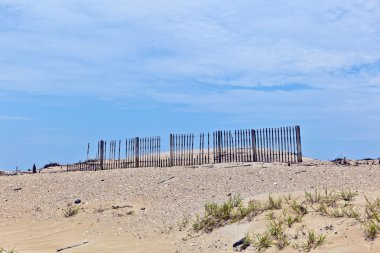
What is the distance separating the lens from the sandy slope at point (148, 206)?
8.16 m

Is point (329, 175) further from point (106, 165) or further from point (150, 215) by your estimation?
point (106, 165)

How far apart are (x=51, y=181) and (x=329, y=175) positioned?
8.73 meters

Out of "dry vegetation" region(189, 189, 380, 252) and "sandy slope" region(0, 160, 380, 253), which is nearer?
"dry vegetation" region(189, 189, 380, 252)

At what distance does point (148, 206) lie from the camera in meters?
11.6

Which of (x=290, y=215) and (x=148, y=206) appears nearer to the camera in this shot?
(x=290, y=215)

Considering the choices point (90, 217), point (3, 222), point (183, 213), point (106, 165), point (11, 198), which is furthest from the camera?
point (106, 165)

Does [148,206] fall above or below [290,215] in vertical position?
below

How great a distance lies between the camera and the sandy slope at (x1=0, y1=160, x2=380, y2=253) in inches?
321

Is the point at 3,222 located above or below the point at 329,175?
below

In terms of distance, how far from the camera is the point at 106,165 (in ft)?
79.9

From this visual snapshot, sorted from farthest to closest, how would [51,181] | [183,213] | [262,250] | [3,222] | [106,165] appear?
[106,165]
[51,181]
[3,222]
[183,213]
[262,250]

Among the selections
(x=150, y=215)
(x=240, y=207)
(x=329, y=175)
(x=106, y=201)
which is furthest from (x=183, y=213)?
(x=329, y=175)

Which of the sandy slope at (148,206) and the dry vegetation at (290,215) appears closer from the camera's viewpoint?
the dry vegetation at (290,215)

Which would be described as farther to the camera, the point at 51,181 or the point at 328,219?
the point at 51,181
